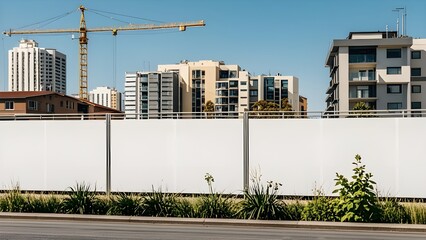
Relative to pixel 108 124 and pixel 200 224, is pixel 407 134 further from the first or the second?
pixel 108 124

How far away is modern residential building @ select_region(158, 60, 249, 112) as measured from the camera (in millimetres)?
155625

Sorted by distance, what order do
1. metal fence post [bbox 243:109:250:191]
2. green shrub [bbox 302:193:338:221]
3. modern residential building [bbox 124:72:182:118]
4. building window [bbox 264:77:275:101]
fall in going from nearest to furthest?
1. green shrub [bbox 302:193:338:221]
2. metal fence post [bbox 243:109:250:191]
3. modern residential building [bbox 124:72:182:118]
4. building window [bbox 264:77:275:101]

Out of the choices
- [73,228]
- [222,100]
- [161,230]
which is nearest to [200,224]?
[161,230]

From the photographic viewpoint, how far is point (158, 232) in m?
13.0

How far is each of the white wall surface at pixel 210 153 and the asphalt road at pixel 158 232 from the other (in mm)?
5647

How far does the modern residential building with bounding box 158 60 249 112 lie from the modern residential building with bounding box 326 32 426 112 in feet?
258

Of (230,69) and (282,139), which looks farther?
(230,69)

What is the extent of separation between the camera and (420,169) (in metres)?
18.3

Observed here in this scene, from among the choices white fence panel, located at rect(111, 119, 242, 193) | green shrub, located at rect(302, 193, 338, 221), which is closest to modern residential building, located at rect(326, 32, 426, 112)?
white fence panel, located at rect(111, 119, 242, 193)

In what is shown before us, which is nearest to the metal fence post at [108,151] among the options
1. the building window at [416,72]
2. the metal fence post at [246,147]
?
the metal fence post at [246,147]

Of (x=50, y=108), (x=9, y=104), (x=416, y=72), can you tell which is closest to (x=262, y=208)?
(x=416, y=72)

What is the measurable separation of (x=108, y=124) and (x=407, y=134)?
11.9 meters

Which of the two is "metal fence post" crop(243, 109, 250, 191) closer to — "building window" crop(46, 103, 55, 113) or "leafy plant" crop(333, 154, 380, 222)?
"leafy plant" crop(333, 154, 380, 222)

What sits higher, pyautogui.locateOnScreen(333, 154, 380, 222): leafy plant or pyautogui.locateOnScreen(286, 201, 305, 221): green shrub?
pyautogui.locateOnScreen(333, 154, 380, 222): leafy plant
